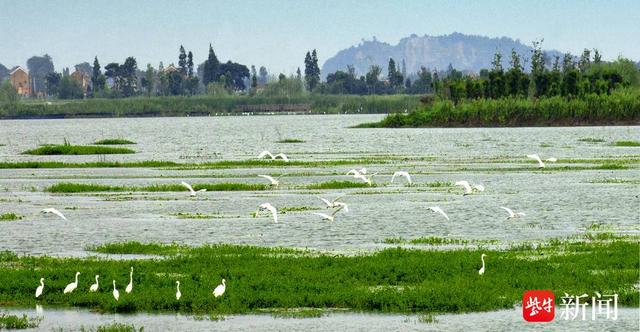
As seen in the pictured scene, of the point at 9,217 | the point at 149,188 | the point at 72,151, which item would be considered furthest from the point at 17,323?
the point at 72,151

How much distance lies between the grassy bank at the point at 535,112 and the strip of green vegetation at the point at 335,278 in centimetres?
10897

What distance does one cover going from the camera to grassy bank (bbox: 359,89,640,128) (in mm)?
134250

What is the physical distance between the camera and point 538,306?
68.4ft

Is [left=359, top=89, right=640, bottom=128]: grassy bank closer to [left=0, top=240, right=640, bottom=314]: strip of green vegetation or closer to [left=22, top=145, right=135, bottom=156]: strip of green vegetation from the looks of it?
[left=22, top=145, right=135, bottom=156]: strip of green vegetation

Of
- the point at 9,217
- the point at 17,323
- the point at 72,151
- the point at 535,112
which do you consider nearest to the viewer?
the point at 17,323

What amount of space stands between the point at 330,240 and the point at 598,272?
874 centimetres

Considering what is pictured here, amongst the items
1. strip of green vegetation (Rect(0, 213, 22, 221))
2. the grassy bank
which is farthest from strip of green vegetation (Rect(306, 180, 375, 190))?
the grassy bank

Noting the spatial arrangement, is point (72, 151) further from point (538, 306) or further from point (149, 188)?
point (538, 306)

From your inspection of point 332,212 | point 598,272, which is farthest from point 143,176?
point 598,272

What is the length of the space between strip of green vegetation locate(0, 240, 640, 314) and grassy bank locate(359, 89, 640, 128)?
109 meters

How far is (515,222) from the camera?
35.1m

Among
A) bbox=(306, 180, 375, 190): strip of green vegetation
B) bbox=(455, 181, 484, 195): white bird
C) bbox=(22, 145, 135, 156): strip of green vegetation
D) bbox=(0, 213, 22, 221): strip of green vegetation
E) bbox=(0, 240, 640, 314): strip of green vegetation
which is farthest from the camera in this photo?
bbox=(22, 145, 135, 156): strip of green vegetation

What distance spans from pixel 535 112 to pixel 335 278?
118 m

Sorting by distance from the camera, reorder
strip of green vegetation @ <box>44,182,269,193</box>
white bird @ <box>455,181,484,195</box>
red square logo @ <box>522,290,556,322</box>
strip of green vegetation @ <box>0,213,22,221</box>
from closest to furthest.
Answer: red square logo @ <box>522,290,556,322</box> → strip of green vegetation @ <box>0,213,22,221</box> → white bird @ <box>455,181,484,195</box> → strip of green vegetation @ <box>44,182,269,193</box>
